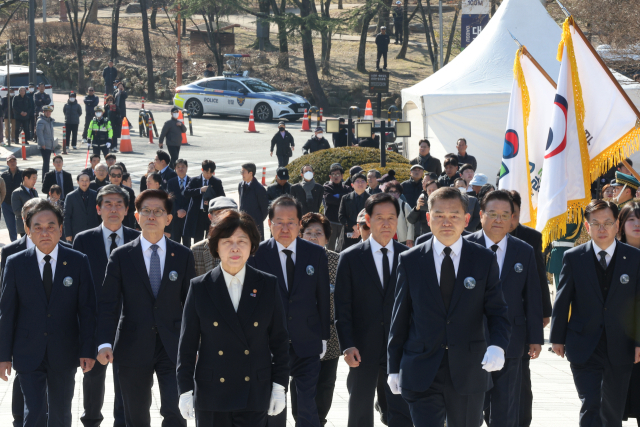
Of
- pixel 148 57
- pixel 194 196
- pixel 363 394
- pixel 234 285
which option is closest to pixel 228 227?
pixel 234 285

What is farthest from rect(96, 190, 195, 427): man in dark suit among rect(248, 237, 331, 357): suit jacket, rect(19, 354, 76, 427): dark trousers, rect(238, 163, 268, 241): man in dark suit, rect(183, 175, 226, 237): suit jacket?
rect(183, 175, 226, 237): suit jacket

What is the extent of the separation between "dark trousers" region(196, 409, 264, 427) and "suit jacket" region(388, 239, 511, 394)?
90cm

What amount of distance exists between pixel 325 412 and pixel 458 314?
2.07m

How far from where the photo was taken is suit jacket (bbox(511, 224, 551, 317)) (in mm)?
6180

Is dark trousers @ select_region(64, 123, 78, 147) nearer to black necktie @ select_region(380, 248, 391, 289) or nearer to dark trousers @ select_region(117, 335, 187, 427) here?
dark trousers @ select_region(117, 335, 187, 427)

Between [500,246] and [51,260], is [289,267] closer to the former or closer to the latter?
[500,246]

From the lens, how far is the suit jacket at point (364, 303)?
570 centimetres

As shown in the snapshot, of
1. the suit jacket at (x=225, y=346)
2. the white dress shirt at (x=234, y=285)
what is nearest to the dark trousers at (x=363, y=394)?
the suit jacket at (x=225, y=346)

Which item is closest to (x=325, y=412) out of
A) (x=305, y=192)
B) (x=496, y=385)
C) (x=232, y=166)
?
(x=496, y=385)

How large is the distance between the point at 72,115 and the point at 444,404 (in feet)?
76.1

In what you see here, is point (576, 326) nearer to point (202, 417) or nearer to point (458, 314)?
point (458, 314)

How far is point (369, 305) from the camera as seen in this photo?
572cm

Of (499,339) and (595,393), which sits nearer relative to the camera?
(499,339)

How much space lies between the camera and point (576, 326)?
5.76 metres
